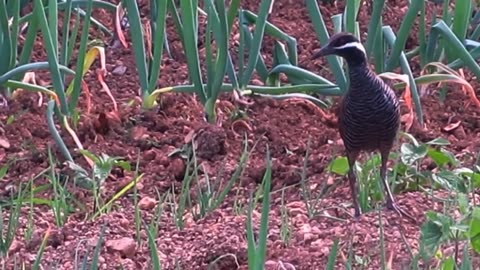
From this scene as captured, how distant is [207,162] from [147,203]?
1.33 feet

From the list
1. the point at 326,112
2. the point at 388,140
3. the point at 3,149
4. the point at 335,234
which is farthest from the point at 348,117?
the point at 3,149

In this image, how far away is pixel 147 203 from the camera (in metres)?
3.47

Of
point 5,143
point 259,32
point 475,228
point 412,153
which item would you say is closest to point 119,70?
→ point 5,143

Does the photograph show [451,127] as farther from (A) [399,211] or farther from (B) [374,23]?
(A) [399,211]

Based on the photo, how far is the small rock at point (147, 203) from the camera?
346cm

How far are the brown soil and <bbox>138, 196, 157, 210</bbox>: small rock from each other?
0.05 meters

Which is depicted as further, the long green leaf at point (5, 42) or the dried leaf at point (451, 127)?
the dried leaf at point (451, 127)

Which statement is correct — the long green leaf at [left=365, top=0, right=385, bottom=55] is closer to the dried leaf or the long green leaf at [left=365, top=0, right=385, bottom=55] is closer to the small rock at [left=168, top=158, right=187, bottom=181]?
the dried leaf

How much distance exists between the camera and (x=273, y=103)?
13.9ft

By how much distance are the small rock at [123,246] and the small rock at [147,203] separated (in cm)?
45

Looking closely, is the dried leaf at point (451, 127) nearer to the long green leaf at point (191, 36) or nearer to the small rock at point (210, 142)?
the small rock at point (210, 142)

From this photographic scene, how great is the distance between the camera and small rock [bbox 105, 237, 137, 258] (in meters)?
2.94

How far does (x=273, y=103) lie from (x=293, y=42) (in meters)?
0.26

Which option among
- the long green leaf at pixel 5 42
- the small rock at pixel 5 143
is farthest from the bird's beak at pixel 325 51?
the small rock at pixel 5 143
